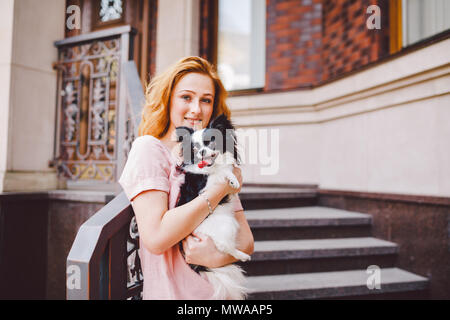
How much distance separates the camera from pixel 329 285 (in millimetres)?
2764

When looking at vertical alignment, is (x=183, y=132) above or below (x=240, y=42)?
below

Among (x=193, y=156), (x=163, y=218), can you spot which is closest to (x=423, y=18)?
(x=193, y=156)

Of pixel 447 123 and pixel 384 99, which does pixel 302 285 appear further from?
pixel 384 99

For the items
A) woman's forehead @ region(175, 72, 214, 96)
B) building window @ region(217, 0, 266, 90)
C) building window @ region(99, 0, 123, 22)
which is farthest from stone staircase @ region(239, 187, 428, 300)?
building window @ region(99, 0, 123, 22)

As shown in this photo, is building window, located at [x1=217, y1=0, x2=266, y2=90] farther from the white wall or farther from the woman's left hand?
the woman's left hand

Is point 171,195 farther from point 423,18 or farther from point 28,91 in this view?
point 423,18

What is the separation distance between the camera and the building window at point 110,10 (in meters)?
6.30

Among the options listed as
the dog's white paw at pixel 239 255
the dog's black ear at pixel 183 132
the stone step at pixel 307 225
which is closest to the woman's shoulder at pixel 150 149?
the dog's black ear at pixel 183 132

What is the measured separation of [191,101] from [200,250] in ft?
2.36

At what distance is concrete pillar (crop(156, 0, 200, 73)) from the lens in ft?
18.4

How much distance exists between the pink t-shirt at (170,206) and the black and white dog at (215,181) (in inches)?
1.9

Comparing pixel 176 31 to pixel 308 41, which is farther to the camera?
pixel 176 31

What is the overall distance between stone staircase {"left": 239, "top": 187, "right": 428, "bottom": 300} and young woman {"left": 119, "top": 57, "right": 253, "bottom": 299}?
1.51 meters
